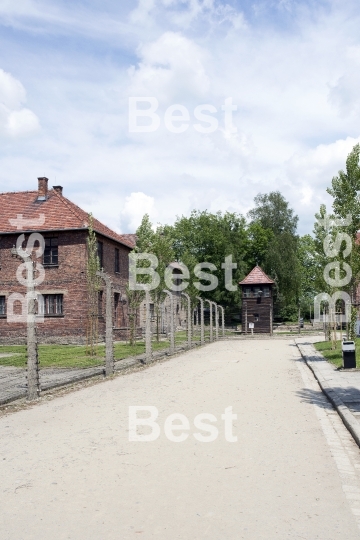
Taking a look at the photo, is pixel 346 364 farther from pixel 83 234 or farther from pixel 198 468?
pixel 83 234

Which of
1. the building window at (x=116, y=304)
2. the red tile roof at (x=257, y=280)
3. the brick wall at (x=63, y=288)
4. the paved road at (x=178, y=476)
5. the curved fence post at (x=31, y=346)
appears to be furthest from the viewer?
the red tile roof at (x=257, y=280)

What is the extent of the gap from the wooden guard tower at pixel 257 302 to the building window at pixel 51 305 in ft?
82.9

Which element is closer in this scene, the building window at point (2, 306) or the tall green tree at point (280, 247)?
the building window at point (2, 306)

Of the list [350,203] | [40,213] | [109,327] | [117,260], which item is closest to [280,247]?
[117,260]

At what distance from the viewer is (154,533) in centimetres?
414

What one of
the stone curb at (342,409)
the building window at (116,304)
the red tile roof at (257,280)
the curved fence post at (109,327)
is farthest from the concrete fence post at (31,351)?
the red tile roof at (257,280)

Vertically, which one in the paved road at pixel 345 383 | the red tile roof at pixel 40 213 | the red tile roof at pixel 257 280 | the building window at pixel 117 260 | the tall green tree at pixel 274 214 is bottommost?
the paved road at pixel 345 383

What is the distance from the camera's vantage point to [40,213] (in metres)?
34.6

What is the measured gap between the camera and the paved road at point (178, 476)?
4277 millimetres

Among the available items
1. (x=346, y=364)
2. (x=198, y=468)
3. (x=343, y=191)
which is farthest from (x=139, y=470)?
(x=343, y=191)

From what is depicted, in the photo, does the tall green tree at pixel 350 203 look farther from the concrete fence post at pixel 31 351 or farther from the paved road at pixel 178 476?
the concrete fence post at pixel 31 351

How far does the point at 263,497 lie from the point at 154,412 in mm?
4357

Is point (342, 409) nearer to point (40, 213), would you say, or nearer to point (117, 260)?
point (40, 213)

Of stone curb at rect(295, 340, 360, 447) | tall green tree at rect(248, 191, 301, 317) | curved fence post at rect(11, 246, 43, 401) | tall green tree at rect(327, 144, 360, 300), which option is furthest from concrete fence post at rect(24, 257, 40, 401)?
tall green tree at rect(248, 191, 301, 317)
